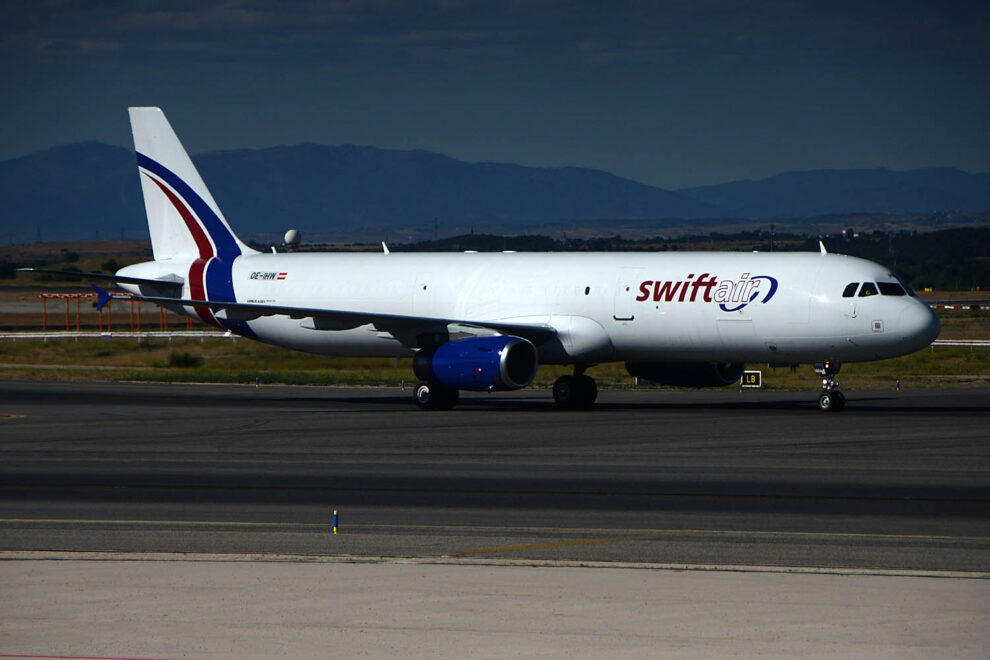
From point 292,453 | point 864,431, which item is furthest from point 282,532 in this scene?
point 864,431

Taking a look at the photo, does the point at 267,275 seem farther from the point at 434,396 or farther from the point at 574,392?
the point at 574,392

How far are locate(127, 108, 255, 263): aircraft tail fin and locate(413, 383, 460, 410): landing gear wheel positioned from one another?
988 centimetres

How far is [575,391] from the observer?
1491 inches

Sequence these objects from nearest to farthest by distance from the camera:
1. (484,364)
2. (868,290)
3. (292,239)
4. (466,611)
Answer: (466,611) < (868,290) < (484,364) < (292,239)

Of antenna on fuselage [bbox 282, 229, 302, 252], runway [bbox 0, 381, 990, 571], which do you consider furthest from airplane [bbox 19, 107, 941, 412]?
antenna on fuselage [bbox 282, 229, 302, 252]

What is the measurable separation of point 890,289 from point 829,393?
2.88m

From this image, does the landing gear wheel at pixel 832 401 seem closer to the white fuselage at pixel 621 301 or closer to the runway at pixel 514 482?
the runway at pixel 514 482

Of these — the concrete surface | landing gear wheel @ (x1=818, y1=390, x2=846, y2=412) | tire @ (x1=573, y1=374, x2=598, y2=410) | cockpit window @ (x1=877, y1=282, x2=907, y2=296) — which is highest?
cockpit window @ (x1=877, y1=282, x2=907, y2=296)

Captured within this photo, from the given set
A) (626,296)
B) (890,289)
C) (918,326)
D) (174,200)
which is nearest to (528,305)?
(626,296)

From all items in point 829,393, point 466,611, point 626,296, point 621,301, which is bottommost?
point 829,393

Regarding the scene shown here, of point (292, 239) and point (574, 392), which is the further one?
point (292, 239)

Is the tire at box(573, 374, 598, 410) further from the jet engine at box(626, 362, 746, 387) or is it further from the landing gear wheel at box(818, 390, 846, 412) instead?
the landing gear wheel at box(818, 390, 846, 412)

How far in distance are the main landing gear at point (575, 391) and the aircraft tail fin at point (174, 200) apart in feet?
38.7

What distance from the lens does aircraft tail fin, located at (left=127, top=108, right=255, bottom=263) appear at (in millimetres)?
44062
